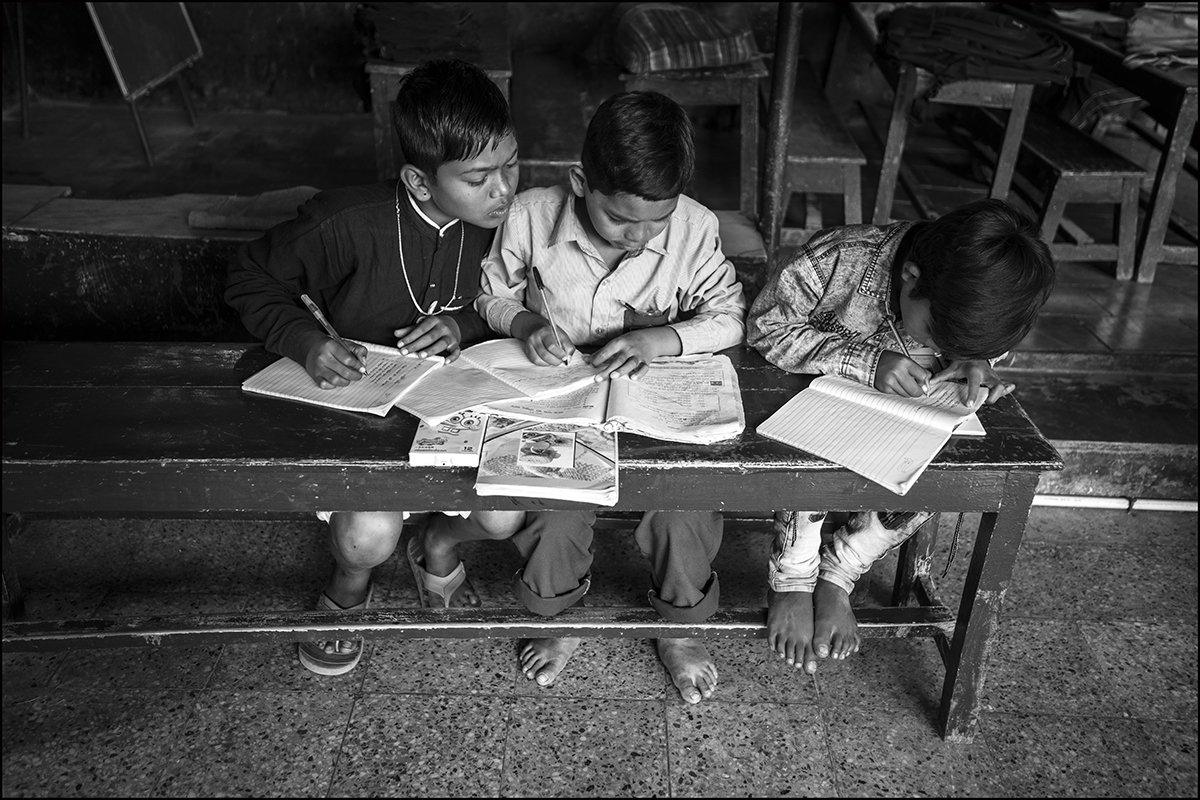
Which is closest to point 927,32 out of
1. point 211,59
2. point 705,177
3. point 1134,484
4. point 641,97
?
point 705,177

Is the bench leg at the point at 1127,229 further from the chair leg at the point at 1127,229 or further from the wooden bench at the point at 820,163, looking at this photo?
the wooden bench at the point at 820,163

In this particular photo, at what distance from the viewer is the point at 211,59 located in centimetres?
473

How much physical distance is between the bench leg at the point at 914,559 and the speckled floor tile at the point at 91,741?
5.39ft

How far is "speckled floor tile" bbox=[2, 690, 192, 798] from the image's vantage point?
1874 millimetres

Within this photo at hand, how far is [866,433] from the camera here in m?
1.78

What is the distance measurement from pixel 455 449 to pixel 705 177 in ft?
9.40

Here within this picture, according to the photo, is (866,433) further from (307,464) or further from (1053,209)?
(1053,209)

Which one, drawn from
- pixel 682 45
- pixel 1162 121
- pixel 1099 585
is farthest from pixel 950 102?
pixel 1099 585

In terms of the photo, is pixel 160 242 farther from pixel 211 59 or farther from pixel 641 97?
pixel 211 59

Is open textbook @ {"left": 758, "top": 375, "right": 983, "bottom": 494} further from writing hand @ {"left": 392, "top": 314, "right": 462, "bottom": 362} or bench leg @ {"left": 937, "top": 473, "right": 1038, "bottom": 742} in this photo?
writing hand @ {"left": 392, "top": 314, "right": 462, "bottom": 362}

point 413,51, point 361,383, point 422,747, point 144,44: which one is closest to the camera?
point 361,383

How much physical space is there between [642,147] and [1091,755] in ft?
5.11

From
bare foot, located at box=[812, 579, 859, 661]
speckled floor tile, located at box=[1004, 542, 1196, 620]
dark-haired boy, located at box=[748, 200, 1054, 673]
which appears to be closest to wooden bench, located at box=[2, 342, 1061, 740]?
dark-haired boy, located at box=[748, 200, 1054, 673]

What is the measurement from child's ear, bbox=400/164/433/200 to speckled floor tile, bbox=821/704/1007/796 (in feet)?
4.58
